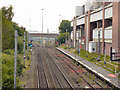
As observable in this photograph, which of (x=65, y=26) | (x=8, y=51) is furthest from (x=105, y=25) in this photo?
(x=65, y=26)

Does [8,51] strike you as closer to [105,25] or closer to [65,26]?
[105,25]

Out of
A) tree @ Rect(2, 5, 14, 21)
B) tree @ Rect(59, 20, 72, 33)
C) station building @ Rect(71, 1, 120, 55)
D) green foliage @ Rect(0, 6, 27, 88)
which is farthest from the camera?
tree @ Rect(59, 20, 72, 33)

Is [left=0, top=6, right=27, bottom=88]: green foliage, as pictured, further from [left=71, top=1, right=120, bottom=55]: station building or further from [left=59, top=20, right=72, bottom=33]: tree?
[left=59, top=20, right=72, bottom=33]: tree

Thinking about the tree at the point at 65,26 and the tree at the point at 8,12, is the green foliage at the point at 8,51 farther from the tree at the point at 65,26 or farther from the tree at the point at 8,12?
the tree at the point at 65,26

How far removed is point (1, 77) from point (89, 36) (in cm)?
3049

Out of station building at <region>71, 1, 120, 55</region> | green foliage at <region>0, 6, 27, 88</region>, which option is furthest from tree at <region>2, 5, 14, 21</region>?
station building at <region>71, 1, 120, 55</region>

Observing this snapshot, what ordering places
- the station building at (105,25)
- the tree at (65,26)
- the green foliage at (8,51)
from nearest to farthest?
the green foliage at (8,51)
the station building at (105,25)
the tree at (65,26)

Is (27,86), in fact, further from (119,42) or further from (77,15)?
(77,15)

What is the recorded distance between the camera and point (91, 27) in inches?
1548

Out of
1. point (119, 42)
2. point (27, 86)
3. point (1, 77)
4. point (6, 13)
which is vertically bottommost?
point (27, 86)

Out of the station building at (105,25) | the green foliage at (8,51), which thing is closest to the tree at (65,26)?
the station building at (105,25)

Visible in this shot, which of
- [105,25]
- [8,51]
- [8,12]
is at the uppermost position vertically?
[8,12]

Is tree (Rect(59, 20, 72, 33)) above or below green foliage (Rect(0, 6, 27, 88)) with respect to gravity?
above

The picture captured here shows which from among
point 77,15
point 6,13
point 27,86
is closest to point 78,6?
point 77,15
